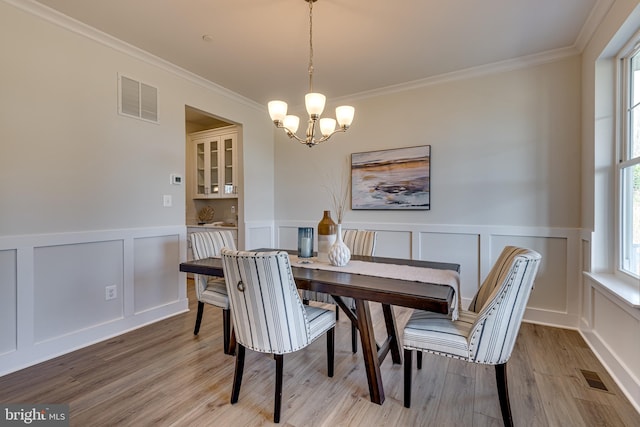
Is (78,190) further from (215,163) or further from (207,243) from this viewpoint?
(215,163)

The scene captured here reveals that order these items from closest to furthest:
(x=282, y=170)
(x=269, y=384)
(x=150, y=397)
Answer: (x=150, y=397), (x=269, y=384), (x=282, y=170)

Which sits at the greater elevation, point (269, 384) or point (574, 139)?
point (574, 139)

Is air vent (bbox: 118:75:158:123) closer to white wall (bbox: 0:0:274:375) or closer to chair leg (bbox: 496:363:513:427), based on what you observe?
white wall (bbox: 0:0:274:375)

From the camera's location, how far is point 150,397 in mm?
1815

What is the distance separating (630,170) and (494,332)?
5.69 ft

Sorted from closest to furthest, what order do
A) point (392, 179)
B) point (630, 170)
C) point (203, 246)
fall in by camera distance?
1. point (630, 170)
2. point (203, 246)
3. point (392, 179)

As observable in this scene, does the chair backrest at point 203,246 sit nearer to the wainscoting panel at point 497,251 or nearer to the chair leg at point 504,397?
the wainscoting panel at point 497,251

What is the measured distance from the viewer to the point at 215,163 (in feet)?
15.9

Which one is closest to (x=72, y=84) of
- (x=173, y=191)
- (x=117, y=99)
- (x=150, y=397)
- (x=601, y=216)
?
(x=117, y=99)

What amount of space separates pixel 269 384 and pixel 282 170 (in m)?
2.99

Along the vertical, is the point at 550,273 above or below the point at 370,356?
above

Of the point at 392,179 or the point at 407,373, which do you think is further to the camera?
the point at 392,179

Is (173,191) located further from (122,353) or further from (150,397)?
(150,397)

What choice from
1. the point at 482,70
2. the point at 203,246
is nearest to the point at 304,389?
the point at 203,246
